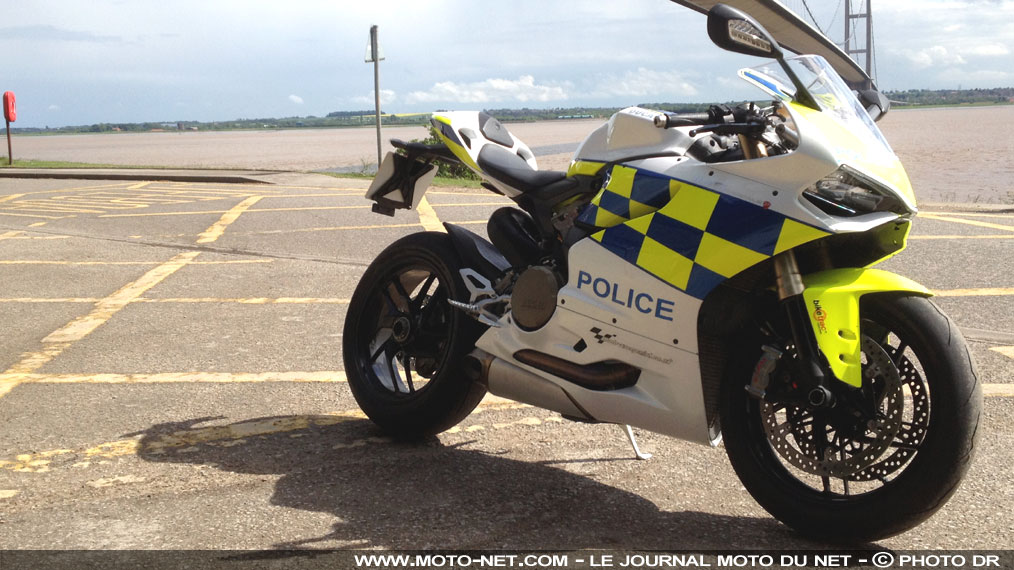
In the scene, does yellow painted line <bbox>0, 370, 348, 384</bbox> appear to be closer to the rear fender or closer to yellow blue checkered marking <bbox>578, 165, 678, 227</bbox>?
the rear fender

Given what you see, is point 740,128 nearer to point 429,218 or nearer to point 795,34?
point 795,34

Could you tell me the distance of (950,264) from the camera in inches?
338

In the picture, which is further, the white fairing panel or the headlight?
the white fairing panel

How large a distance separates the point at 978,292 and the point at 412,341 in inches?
183

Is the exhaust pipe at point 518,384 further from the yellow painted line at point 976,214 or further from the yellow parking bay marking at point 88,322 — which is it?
the yellow painted line at point 976,214

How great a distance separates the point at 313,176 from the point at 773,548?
52.6 ft

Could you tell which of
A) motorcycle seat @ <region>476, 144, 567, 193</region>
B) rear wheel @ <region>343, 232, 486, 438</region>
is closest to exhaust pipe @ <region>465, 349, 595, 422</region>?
rear wheel @ <region>343, 232, 486, 438</region>

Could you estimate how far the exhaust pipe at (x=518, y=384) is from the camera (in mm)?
3938

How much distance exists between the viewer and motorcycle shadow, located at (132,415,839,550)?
3.48 metres

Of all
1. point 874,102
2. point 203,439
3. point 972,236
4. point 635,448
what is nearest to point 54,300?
point 203,439

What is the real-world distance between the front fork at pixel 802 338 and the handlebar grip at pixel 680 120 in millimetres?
528

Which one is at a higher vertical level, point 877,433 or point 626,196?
point 626,196

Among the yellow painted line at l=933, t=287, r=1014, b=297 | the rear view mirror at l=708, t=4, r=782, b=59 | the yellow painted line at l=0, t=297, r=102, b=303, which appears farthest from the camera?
the yellow painted line at l=0, t=297, r=102, b=303

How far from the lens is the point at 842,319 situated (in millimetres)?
3225
